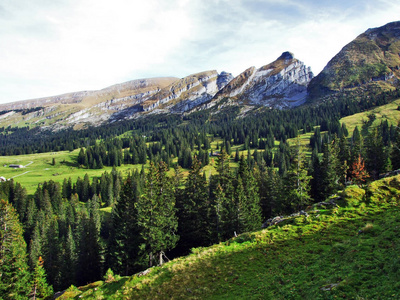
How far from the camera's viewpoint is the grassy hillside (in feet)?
46.2

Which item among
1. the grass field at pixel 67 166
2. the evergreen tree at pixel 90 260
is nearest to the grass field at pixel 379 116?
the grass field at pixel 67 166

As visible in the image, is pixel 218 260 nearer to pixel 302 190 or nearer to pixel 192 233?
pixel 192 233

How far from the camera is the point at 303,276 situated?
56.6 ft

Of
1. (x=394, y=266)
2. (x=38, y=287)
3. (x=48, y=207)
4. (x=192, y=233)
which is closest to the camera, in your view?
(x=394, y=266)

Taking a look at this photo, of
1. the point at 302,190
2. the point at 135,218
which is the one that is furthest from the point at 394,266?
the point at 135,218

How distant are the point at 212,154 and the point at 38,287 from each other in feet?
478

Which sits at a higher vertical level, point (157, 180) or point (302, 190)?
point (157, 180)

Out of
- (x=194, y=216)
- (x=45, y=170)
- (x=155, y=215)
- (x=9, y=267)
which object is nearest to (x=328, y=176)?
(x=194, y=216)

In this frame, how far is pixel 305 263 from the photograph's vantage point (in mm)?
19172

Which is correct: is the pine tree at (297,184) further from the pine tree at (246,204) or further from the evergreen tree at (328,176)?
the evergreen tree at (328,176)

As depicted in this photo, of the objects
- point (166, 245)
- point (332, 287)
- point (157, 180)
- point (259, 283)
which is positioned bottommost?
point (166, 245)

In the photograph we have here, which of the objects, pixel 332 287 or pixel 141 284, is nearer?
pixel 332 287

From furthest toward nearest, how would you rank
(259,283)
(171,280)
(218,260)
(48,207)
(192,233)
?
(48,207) < (192,233) < (218,260) < (171,280) < (259,283)

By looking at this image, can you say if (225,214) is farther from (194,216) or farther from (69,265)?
(69,265)
